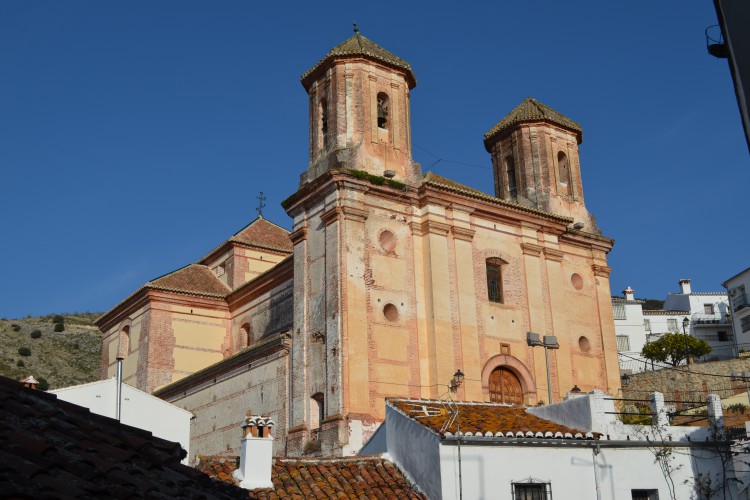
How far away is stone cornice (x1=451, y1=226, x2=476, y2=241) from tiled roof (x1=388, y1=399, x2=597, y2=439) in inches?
300

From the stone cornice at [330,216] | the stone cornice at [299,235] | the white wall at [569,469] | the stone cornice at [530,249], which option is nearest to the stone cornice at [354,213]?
the stone cornice at [330,216]

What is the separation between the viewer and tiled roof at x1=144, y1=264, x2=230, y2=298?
3466 cm

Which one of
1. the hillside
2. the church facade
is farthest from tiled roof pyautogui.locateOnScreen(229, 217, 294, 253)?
the hillside

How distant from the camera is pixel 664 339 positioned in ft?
173

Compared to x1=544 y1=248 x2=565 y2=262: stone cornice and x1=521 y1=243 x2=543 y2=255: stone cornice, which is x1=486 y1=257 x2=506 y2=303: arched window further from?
x1=544 y1=248 x2=565 y2=262: stone cornice

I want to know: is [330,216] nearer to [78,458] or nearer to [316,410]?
[316,410]

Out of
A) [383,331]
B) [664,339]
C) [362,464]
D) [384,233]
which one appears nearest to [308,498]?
[362,464]

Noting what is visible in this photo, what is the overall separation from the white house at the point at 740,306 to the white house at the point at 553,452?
37.8 m

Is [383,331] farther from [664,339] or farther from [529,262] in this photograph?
[664,339]

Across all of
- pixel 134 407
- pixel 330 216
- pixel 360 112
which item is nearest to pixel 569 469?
pixel 330 216

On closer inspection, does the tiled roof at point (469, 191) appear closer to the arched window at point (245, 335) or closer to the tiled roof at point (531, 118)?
the tiled roof at point (531, 118)

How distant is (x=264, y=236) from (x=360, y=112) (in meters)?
14.3

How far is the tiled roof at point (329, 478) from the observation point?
15562 mm

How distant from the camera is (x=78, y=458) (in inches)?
232
